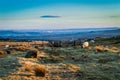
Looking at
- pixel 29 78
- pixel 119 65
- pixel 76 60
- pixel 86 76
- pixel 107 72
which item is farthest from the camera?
pixel 76 60

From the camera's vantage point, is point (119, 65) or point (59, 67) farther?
point (119, 65)

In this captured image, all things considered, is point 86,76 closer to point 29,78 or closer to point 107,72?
point 107,72

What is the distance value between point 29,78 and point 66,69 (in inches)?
198

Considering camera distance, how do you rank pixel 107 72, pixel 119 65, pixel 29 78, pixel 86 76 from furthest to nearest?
pixel 119 65 → pixel 107 72 → pixel 86 76 → pixel 29 78

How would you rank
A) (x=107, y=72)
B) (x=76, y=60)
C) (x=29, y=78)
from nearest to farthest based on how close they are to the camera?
(x=29, y=78), (x=107, y=72), (x=76, y=60)

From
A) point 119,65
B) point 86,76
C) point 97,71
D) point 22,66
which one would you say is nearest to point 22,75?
point 22,66

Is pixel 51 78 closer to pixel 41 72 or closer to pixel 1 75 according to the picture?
pixel 41 72

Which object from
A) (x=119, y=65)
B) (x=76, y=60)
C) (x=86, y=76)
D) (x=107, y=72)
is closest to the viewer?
(x=86, y=76)

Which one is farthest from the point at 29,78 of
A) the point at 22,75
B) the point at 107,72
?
the point at 107,72

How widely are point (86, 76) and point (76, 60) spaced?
9.75 m

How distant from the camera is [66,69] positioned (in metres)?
26.0

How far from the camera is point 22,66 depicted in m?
25.1

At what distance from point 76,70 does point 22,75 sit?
498 centimetres

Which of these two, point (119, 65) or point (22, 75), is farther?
point (119, 65)
